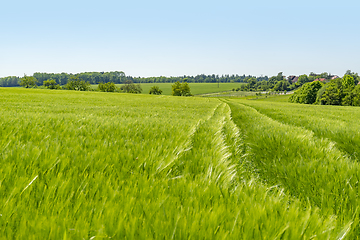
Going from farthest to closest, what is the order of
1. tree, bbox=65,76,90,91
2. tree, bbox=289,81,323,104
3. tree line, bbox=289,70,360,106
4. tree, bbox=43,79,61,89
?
1. tree, bbox=43,79,61,89
2. tree, bbox=65,76,90,91
3. tree, bbox=289,81,323,104
4. tree line, bbox=289,70,360,106

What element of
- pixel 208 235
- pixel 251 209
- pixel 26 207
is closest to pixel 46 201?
pixel 26 207

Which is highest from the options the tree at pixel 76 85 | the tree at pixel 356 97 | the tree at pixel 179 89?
the tree at pixel 76 85

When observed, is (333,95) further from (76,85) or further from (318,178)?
(76,85)

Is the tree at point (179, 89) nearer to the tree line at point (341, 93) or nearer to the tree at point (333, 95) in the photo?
the tree line at point (341, 93)

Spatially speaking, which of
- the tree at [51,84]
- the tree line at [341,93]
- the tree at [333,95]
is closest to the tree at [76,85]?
the tree at [51,84]

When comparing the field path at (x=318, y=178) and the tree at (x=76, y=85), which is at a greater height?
Result: the tree at (x=76, y=85)

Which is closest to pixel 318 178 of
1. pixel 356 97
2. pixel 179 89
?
pixel 356 97

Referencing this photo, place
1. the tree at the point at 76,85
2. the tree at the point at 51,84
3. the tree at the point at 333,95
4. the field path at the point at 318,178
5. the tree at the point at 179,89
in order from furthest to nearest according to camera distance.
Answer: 1. the tree at the point at 51,84
2. the tree at the point at 76,85
3. the tree at the point at 179,89
4. the tree at the point at 333,95
5. the field path at the point at 318,178

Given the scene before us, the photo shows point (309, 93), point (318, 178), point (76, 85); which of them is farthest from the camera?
point (76, 85)

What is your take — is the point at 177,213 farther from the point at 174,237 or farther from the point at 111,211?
the point at 111,211

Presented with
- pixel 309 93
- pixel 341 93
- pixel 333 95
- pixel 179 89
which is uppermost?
pixel 179 89

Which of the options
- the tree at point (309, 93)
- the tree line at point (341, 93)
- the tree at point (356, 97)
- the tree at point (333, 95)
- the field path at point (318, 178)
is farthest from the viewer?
the tree at point (309, 93)

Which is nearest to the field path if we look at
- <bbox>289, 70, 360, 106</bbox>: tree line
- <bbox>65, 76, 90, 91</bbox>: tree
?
<bbox>289, 70, 360, 106</bbox>: tree line

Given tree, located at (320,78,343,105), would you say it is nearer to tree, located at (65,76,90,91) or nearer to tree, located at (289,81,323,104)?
tree, located at (289,81,323,104)
